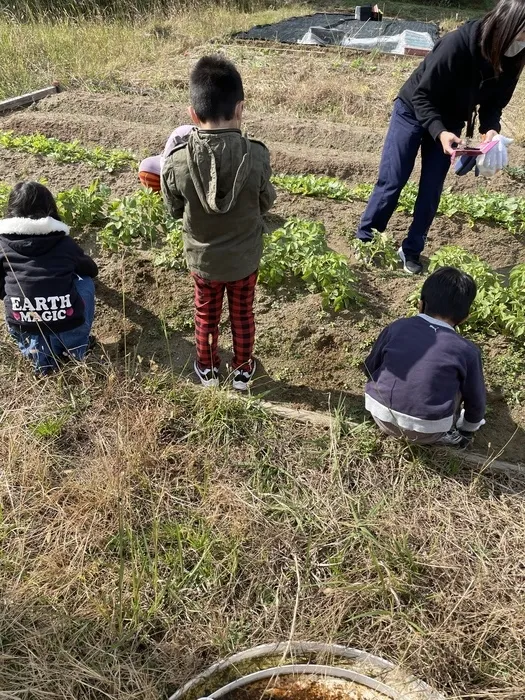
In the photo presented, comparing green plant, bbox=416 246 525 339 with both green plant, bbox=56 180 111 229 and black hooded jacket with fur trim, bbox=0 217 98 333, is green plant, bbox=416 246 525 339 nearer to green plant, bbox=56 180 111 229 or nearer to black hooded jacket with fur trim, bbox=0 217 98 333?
black hooded jacket with fur trim, bbox=0 217 98 333

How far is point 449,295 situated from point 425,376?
45 cm

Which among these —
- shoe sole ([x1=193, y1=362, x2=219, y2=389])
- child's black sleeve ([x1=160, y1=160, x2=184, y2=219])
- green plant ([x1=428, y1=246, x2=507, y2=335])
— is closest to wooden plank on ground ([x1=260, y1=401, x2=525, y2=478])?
shoe sole ([x1=193, y1=362, x2=219, y2=389])

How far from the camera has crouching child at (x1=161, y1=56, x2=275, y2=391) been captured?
256 centimetres

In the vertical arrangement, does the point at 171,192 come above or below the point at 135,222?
above

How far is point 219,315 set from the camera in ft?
10.7

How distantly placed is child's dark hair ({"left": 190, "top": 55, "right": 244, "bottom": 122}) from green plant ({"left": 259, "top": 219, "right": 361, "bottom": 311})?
1517 millimetres

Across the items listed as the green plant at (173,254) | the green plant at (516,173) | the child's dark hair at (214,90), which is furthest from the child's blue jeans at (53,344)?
the green plant at (516,173)

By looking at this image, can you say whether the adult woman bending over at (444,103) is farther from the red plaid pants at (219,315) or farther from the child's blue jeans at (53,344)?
the child's blue jeans at (53,344)

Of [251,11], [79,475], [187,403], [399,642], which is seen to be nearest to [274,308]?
[187,403]

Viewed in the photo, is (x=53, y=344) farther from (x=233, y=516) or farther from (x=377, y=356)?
(x=377, y=356)

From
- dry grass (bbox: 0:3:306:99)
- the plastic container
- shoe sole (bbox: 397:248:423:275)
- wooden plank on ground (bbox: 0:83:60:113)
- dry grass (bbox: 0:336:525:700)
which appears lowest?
the plastic container

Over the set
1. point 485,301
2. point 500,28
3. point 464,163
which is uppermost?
point 500,28

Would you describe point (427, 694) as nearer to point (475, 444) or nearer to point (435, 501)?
point (435, 501)

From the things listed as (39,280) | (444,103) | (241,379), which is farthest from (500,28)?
(39,280)
